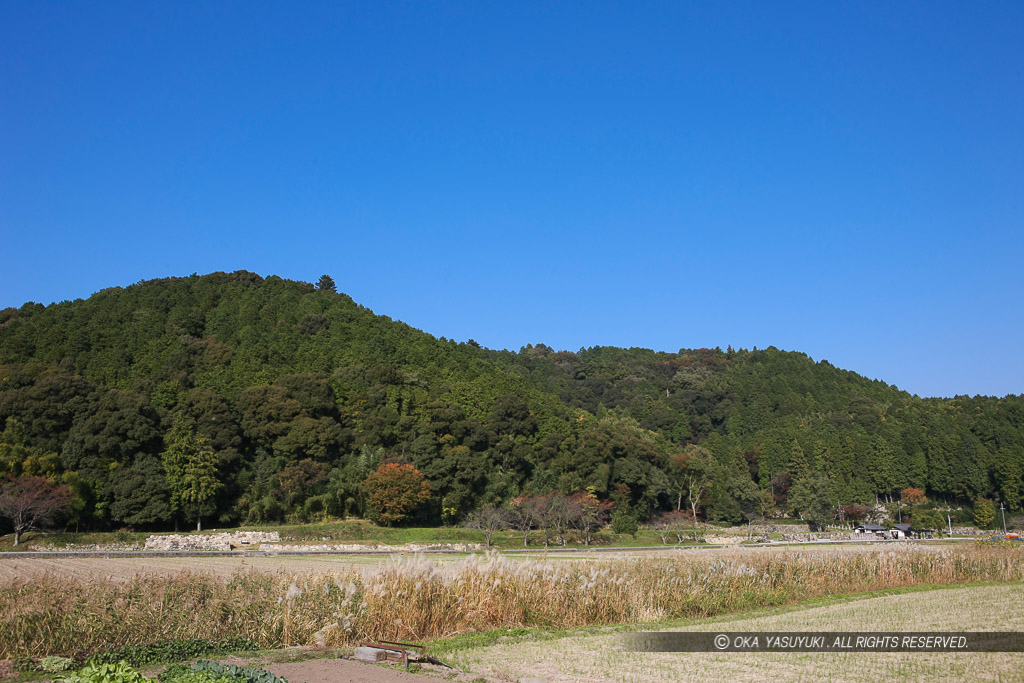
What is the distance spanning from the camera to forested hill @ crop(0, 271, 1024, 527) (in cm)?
5044

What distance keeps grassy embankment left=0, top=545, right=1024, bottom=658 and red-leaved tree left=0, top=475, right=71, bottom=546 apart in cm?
3360

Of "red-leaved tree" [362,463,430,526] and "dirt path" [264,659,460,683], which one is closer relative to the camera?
"dirt path" [264,659,460,683]

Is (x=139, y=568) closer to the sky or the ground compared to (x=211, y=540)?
closer to the sky

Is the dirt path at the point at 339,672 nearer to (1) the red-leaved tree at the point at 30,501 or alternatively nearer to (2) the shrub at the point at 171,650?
(2) the shrub at the point at 171,650

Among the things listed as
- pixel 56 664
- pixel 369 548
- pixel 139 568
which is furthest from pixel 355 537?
pixel 56 664

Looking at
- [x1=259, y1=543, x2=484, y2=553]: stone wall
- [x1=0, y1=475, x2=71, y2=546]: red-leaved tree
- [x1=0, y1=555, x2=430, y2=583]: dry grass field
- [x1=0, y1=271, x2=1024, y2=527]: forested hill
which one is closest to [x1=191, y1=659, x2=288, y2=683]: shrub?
[x1=0, y1=555, x2=430, y2=583]: dry grass field

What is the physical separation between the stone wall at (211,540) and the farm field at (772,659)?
35.1m

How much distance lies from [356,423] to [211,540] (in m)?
21.3

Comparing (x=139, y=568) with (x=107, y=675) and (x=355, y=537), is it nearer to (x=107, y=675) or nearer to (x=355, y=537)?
(x=107, y=675)

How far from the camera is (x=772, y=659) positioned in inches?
372

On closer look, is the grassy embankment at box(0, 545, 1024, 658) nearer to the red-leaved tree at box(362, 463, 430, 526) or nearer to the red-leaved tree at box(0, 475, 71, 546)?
the red-leaved tree at box(0, 475, 71, 546)

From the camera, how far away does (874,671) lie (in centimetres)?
840

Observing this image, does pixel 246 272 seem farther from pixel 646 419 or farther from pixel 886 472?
pixel 886 472

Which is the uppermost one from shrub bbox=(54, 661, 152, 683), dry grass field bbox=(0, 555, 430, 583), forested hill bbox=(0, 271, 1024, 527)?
forested hill bbox=(0, 271, 1024, 527)
